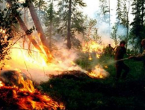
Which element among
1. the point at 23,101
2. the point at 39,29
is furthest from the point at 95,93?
the point at 39,29

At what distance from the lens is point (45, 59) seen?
19062 millimetres

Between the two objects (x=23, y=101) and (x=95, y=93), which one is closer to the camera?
(x=23, y=101)

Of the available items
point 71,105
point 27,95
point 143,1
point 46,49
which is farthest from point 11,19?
point 143,1

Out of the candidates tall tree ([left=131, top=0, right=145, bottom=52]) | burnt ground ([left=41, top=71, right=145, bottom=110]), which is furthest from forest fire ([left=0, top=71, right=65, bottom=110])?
tall tree ([left=131, top=0, right=145, bottom=52])

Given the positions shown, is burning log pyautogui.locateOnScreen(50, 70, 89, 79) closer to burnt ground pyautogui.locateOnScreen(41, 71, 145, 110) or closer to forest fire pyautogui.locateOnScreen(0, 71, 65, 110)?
burnt ground pyautogui.locateOnScreen(41, 71, 145, 110)

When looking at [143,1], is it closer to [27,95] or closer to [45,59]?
[45,59]

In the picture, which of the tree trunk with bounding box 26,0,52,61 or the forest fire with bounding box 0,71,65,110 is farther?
the tree trunk with bounding box 26,0,52,61

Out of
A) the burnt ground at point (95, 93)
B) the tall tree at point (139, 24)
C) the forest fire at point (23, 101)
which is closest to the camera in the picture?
the forest fire at point (23, 101)

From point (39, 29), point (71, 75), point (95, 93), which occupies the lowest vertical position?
point (95, 93)

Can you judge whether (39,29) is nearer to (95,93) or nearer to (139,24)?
(95,93)

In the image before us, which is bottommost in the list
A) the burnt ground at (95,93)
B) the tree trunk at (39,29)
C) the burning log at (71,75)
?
the burnt ground at (95,93)

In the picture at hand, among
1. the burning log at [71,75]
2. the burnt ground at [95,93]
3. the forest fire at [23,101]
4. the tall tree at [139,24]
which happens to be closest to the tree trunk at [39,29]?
the burning log at [71,75]

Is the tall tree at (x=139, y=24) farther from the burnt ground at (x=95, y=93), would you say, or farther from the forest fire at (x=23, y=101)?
the forest fire at (x=23, y=101)

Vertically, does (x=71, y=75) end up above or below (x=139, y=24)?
below
